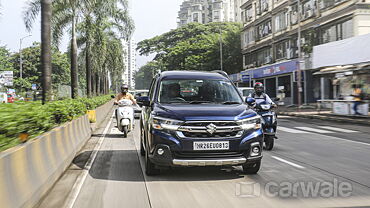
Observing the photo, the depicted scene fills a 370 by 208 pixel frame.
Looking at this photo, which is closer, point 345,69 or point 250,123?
point 250,123

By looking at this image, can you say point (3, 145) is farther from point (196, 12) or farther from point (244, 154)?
point (196, 12)

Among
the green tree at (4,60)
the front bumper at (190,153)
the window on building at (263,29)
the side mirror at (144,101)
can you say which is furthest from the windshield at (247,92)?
the green tree at (4,60)

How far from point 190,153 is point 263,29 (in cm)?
3860

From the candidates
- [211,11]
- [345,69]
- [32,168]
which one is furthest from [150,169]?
[211,11]

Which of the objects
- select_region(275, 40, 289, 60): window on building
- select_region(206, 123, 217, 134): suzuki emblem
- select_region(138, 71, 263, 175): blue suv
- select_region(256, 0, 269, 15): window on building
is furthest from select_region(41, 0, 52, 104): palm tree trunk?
select_region(256, 0, 269, 15): window on building

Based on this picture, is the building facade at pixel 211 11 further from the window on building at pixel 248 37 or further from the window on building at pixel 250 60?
the window on building at pixel 250 60

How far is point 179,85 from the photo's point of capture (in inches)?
277

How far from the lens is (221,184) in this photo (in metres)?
5.66

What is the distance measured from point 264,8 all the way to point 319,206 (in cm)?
3932

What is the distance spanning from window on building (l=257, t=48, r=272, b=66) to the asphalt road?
108 ft

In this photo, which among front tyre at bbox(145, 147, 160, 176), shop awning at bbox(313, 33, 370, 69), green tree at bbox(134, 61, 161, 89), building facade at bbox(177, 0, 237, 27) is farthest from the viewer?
green tree at bbox(134, 61, 161, 89)

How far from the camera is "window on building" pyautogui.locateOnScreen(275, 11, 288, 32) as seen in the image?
36.4 meters

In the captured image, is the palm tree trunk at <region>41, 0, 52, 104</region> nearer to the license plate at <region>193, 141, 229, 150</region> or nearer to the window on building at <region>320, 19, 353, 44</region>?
the license plate at <region>193, 141, 229, 150</region>

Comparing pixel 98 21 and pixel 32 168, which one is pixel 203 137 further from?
pixel 98 21
